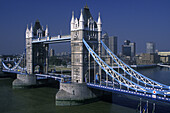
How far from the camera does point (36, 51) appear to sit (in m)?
64.0

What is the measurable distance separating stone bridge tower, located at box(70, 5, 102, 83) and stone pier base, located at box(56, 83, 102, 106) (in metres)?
2.75

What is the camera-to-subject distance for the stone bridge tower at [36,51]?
206ft

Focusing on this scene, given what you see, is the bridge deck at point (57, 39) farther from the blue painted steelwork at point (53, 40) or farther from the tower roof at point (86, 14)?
the tower roof at point (86, 14)

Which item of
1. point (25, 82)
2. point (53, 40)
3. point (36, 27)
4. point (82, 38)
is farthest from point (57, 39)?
point (36, 27)

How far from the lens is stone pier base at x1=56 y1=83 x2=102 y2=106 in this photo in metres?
39.0

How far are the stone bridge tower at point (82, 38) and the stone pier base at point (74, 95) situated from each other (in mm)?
2753

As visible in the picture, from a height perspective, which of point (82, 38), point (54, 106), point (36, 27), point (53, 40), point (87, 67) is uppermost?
point (36, 27)

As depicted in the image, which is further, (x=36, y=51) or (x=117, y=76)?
(x=36, y=51)

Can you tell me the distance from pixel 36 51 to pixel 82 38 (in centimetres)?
2548

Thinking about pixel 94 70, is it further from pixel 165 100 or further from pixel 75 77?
pixel 165 100

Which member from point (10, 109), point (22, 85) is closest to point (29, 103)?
point (10, 109)

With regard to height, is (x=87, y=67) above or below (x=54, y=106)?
above

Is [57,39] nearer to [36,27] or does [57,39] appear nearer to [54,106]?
[36,27]

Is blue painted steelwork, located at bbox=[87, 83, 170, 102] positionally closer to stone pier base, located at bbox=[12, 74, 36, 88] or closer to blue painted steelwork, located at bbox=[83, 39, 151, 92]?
blue painted steelwork, located at bbox=[83, 39, 151, 92]
